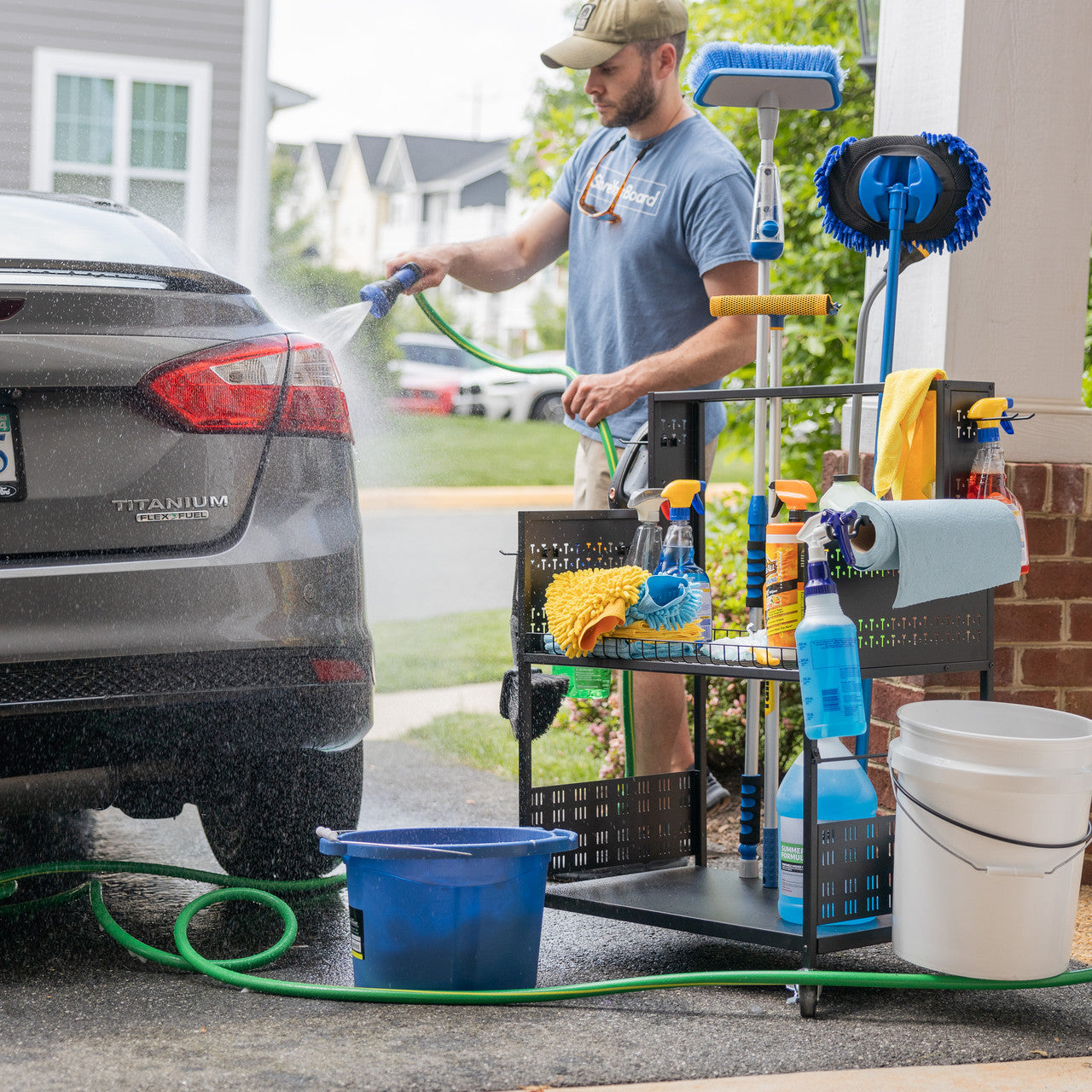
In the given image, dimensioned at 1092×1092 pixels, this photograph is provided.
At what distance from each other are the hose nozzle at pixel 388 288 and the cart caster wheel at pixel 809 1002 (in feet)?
5.58

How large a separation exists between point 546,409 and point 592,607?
19.5 metres

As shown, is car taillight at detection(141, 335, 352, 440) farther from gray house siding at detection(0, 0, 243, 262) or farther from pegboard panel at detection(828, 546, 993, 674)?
gray house siding at detection(0, 0, 243, 262)

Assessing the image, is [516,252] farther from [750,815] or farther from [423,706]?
[423,706]

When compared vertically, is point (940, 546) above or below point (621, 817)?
above

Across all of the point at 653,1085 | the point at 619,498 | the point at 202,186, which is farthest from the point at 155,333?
the point at 202,186

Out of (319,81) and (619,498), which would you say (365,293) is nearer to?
(619,498)

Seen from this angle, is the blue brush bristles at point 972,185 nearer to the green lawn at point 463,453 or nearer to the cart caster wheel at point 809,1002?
the cart caster wheel at point 809,1002

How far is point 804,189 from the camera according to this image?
4.94m

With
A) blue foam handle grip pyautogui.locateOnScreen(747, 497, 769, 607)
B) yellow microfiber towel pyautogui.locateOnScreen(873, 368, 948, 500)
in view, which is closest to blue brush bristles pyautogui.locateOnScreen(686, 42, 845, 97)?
yellow microfiber towel pyautogui.locateOnScreen(873, 368, 948, 500)

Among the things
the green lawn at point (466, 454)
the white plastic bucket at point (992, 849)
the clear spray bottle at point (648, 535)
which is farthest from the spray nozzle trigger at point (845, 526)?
the green lawn at point (466, 454)

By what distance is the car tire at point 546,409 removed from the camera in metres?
21.8

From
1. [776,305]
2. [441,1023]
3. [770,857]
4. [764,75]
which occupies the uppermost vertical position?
[764,75]

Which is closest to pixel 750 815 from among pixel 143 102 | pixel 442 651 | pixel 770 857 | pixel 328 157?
pixel 770 857

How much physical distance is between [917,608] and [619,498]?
0.81 metres
